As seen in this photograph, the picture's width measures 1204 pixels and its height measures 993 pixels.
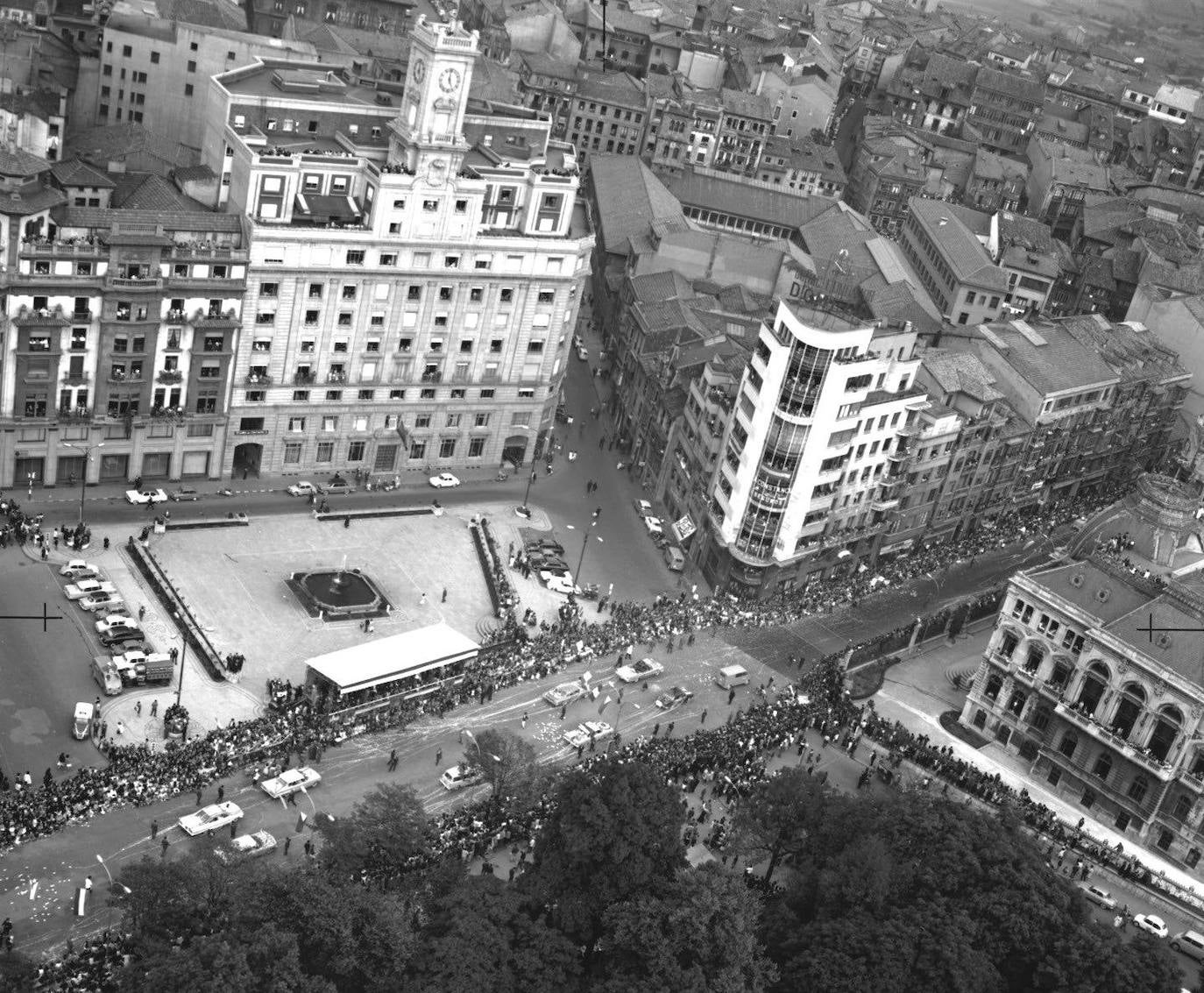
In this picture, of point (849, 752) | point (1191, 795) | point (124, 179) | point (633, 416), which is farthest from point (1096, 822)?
point (124, 179)

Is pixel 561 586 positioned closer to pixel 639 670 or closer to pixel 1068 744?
pixel 639 670

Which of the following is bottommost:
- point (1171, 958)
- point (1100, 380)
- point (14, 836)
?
point (14, 836)

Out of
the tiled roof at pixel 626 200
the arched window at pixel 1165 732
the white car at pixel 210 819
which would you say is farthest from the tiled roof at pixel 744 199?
the white car at pixel 210 819

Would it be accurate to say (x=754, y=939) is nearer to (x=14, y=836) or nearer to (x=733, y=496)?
(x=14, y=836)

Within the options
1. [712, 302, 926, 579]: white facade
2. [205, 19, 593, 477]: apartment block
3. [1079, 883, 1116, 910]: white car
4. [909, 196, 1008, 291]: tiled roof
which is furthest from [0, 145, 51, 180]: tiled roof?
[909, 196, 1008, 291]: tiled roof

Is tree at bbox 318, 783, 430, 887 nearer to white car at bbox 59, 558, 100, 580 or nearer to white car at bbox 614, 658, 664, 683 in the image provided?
white car at bbox 614, 658, 664, 683

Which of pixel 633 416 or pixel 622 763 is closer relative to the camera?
pixel 622 763

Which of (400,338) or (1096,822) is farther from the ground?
(400,338)

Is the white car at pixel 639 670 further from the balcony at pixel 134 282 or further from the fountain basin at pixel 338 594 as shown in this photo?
the balcony at pixel 134 282
